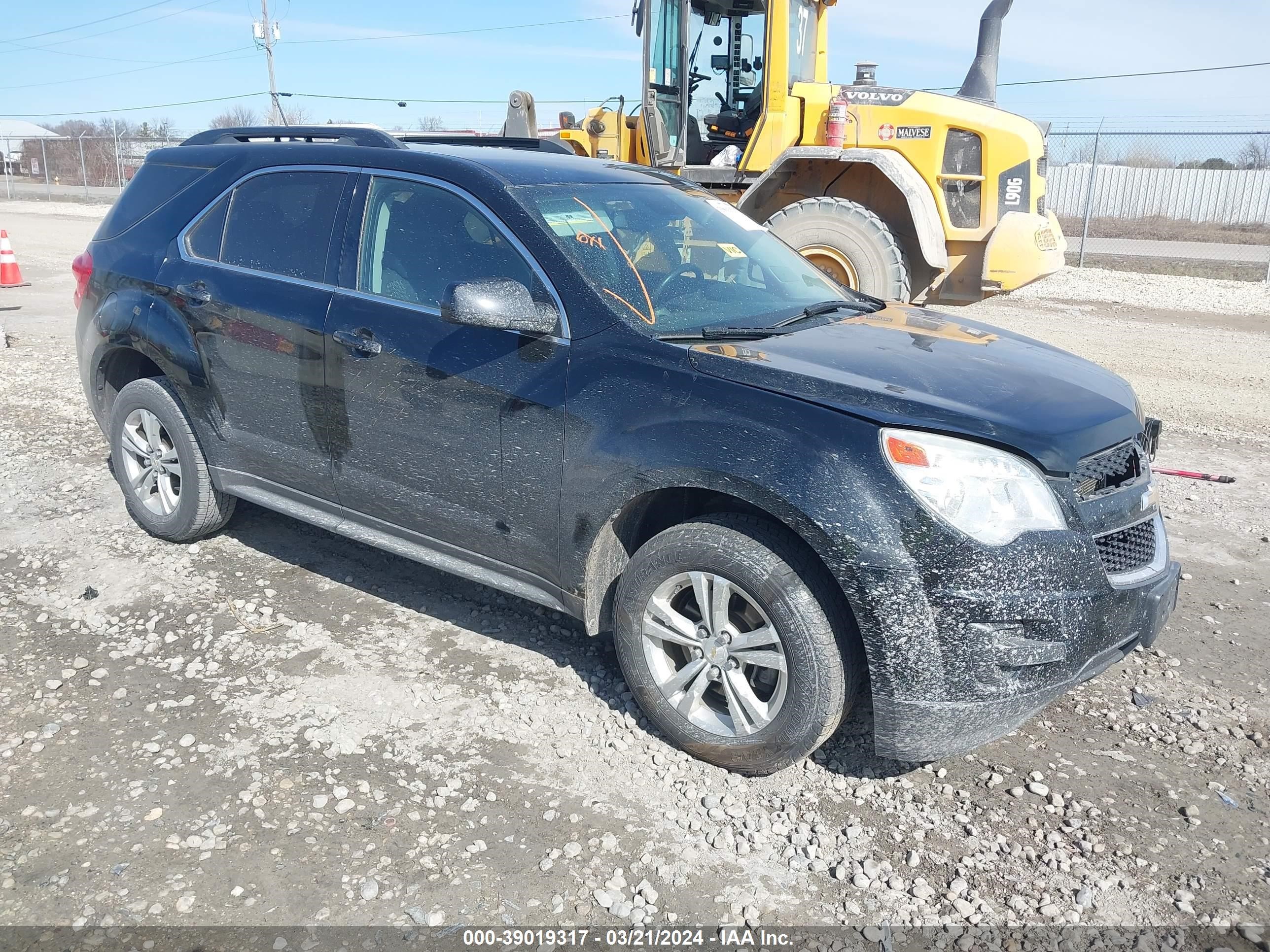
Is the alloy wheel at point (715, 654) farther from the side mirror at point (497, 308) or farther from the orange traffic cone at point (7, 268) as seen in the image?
the orange traffic cone at point (7, 268)

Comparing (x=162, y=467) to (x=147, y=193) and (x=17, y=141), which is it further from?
(x=17, y=141)

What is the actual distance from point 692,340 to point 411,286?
1.14 metres

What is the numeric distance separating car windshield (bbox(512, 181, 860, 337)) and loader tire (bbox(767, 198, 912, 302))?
150 inches

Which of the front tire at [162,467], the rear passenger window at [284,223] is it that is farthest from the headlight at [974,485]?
the front tire at [162,467]

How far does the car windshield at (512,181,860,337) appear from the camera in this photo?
11.2 feet

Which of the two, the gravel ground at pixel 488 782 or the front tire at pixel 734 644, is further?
the front tire at pixel 734 644

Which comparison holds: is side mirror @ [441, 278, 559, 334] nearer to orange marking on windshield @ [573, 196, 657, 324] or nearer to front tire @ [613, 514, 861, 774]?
orange marking on windshield @ [573, 196, 657, 324]

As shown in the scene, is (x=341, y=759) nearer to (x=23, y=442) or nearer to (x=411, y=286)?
(x=411, y=286)

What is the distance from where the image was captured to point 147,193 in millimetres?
4793

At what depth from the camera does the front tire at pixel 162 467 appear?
460 cm

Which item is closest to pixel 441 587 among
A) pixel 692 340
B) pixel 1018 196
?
pixel 692 340

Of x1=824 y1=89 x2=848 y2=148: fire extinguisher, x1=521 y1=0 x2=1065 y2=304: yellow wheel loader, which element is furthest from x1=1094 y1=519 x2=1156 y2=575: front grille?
x1=824 y1=89 x2=848 y2=148: fire extinguisher

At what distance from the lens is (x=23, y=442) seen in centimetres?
650

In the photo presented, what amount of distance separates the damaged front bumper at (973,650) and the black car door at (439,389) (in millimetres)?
1207
